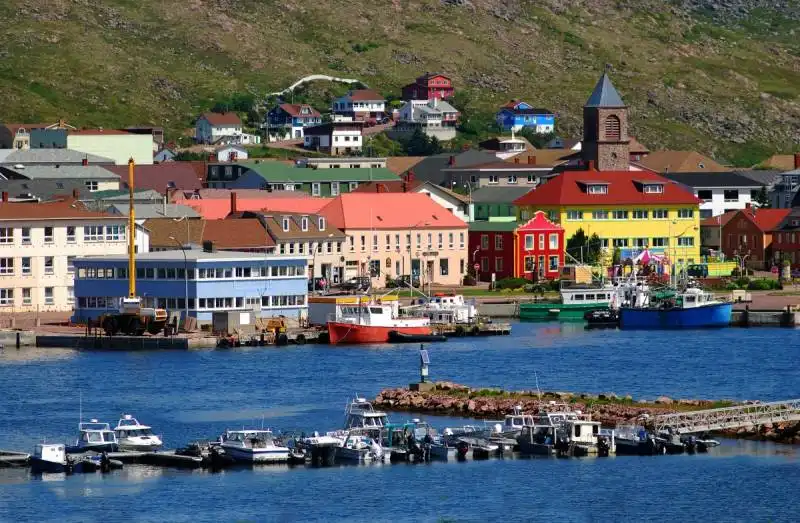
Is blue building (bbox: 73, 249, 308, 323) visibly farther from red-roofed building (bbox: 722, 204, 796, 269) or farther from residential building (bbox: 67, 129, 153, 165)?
residential building (bbox: 67, 129, 153, 165)

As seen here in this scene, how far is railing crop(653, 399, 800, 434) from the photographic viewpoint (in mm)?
68062

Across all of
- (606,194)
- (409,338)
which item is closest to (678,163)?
(606,194)

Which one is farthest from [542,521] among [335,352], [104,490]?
[335,352]

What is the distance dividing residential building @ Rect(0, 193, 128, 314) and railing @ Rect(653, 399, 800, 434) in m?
47.2

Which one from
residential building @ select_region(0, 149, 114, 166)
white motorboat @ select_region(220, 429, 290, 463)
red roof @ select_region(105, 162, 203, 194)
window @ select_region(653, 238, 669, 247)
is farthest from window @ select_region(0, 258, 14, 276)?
window @ select_region(653, 238, 669, 247)

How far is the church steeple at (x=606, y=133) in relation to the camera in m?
156

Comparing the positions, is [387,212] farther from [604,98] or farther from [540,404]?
[540,404]

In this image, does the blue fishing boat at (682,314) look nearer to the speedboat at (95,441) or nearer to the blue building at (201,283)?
the blue building at (201,283)

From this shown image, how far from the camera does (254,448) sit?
64.6 metres

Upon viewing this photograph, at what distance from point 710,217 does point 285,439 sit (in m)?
99.0

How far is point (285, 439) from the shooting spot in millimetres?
67312

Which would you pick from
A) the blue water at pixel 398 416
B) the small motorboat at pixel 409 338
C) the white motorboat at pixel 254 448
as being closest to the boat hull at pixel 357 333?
the small motorboat at pixel 409 338

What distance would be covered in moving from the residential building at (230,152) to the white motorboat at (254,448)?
116860 mm

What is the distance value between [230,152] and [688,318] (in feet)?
266
